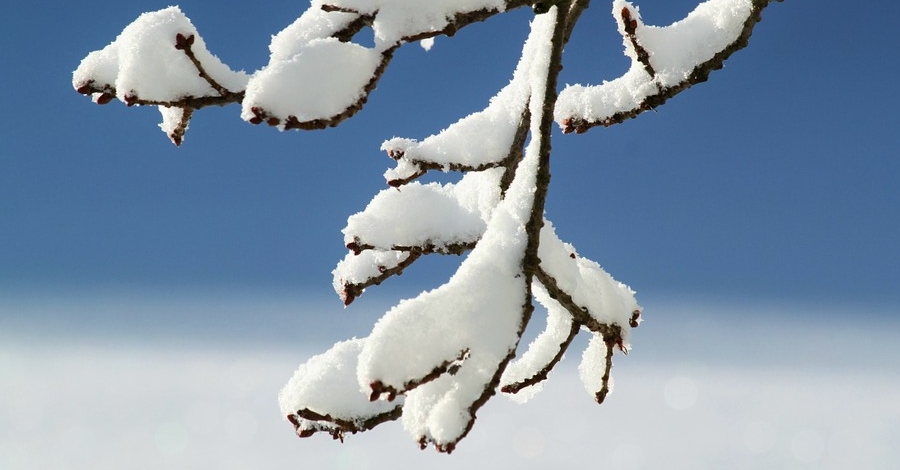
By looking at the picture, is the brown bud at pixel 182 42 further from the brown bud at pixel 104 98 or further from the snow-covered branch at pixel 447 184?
the brown bud at pixel 104 98

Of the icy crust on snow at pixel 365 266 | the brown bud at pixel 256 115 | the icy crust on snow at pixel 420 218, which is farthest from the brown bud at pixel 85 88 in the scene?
the icy crust on snow at pixel 365 266

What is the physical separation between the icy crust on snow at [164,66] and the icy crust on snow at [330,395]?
0.99 meters

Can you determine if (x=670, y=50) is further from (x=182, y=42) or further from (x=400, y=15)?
(x=182, y=42)

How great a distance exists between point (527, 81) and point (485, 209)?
510 millimetres

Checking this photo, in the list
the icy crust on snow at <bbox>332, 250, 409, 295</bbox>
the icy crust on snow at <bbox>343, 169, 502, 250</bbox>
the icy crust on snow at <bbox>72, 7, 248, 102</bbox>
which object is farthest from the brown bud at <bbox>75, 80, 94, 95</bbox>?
the icy crust on snow at <bbox>332, 250, 409, 295</bbox>

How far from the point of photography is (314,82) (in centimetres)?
194

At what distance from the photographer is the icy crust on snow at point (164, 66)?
211 cm

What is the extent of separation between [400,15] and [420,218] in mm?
947

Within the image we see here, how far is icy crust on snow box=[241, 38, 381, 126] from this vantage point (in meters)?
1.87

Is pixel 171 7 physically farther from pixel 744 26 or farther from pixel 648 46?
pixel 744 26

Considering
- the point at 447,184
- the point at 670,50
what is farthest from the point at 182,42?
the point at 670,50

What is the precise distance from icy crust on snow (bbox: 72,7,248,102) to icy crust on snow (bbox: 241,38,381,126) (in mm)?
187

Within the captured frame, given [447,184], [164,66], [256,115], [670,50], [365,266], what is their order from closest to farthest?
1. [256,115]
2. [164,66]
3. [670,50]
4. [365,266]
5. [447,184]

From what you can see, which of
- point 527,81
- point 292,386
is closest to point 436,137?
point 527,81
